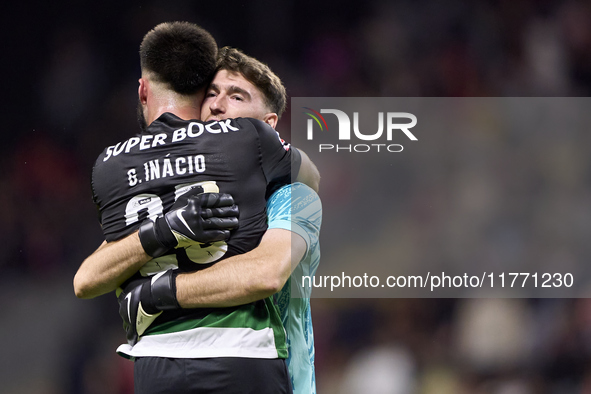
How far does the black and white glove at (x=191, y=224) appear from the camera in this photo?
1.34 m

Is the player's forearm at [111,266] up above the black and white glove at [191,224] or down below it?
below

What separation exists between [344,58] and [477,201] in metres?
1.13

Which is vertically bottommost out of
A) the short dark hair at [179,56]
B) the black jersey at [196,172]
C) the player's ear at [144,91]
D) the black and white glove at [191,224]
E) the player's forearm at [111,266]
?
the player's forearm at [111,266]

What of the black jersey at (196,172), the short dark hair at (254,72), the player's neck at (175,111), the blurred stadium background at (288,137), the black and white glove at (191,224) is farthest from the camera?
the blurred stadium background at (288,137)

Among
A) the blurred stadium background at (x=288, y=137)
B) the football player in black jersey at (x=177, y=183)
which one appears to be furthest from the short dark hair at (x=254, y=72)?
the blurred stadium background at (x=288, y=137)

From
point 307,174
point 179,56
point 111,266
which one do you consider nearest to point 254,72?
point 179,56

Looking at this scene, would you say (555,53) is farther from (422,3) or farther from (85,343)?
(85,343)

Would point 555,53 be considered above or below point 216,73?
above

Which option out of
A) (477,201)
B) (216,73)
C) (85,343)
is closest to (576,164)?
(477,201)

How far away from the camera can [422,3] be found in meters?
3.26

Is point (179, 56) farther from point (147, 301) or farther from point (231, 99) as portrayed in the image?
point (147, 301)

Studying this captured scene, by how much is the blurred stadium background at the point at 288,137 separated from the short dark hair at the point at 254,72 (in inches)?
51.1

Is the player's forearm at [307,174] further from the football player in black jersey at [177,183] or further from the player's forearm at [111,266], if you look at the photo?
the player's forearm at [111,266]

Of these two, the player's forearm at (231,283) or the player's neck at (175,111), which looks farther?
the player's neck at (175,111)
